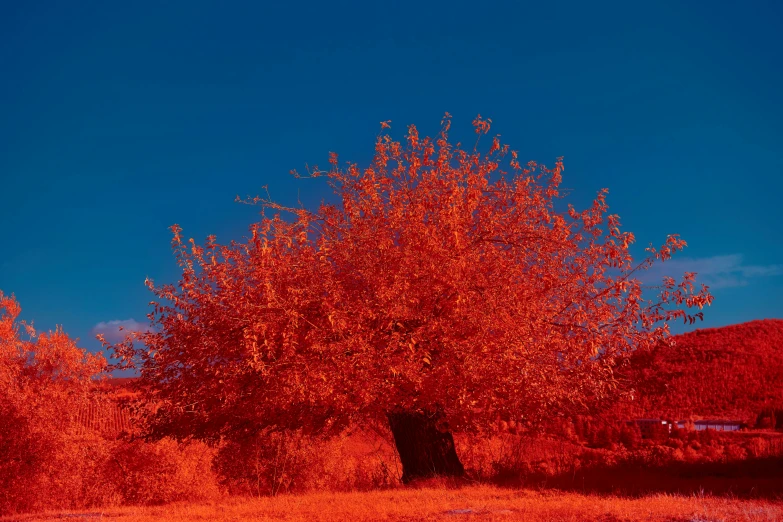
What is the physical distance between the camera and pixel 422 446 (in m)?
17.7

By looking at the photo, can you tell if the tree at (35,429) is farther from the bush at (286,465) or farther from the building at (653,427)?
the building at (653,427)

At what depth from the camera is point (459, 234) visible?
1467 centimetres

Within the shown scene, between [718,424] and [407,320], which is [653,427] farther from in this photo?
[407,320]

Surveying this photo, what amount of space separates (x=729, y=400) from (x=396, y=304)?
41162mm

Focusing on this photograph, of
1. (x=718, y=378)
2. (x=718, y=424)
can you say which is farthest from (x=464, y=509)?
(x=718, y=378)

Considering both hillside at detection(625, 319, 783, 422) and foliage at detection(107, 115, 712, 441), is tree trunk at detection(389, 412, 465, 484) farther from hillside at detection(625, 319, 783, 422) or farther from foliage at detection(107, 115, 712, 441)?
hillside at detection(625, 319, 783, 422)

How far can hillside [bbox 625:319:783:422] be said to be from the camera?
1774 inches

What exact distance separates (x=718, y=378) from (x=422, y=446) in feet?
132

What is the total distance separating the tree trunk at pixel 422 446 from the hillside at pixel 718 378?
26.5 m

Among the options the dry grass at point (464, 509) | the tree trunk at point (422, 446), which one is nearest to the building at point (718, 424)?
the tree trunk at point (422, 446)

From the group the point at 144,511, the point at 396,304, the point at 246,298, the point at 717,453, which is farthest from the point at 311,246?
the point at 717,453

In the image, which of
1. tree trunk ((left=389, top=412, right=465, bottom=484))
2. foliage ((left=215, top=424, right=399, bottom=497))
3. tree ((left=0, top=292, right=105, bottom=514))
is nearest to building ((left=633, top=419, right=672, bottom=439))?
foliage ((left=215, top=424, right=399, bottom=497))

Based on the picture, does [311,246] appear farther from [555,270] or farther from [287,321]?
[555,270]

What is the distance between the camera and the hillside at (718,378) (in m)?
45.1
